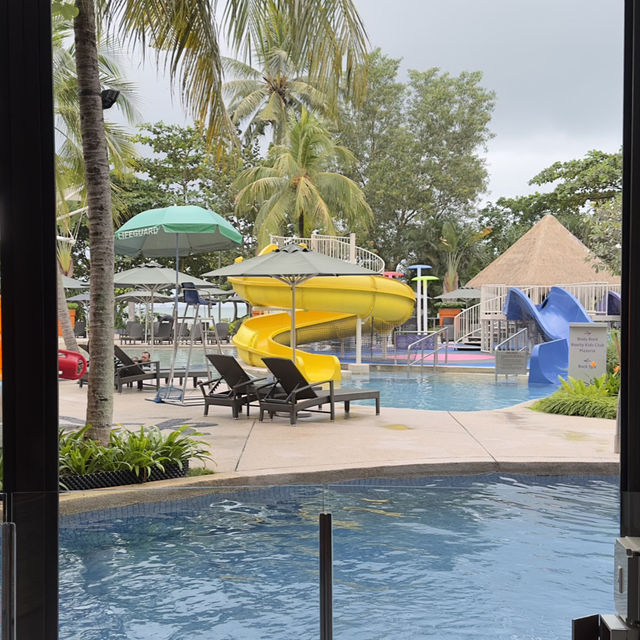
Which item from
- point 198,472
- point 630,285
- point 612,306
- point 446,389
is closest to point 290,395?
point 198,472

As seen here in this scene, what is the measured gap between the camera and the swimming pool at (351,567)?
175 centimetres

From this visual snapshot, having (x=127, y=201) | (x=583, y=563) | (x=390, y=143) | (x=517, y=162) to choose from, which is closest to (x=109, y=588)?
(x=583, y=563)

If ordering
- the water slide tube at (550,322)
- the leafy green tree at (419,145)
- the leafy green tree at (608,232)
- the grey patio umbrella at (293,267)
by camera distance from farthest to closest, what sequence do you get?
the leafy green tree at (419,145), the leafy green tree at (608,232), the water slide tube at (550,322), the grey patio umbrella at (293,267)

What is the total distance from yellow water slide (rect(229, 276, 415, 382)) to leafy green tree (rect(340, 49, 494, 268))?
1776 centimetres

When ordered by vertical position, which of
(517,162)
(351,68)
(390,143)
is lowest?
(351,68)

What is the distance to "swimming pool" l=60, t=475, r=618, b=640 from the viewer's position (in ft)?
5.74

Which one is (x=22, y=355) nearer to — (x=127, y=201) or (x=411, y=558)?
(x=411, y=558)

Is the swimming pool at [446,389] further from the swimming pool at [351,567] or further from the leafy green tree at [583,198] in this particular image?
the swimming pool at [351,567]

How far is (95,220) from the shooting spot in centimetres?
558

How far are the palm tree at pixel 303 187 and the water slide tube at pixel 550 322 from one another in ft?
27.6

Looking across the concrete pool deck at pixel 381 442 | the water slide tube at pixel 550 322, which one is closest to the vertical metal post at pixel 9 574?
the concrete pool deck at pixel 381 442

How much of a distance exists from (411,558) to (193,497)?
64cm

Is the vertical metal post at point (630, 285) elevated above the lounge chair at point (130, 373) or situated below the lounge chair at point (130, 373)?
above

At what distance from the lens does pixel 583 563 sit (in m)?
2.08
